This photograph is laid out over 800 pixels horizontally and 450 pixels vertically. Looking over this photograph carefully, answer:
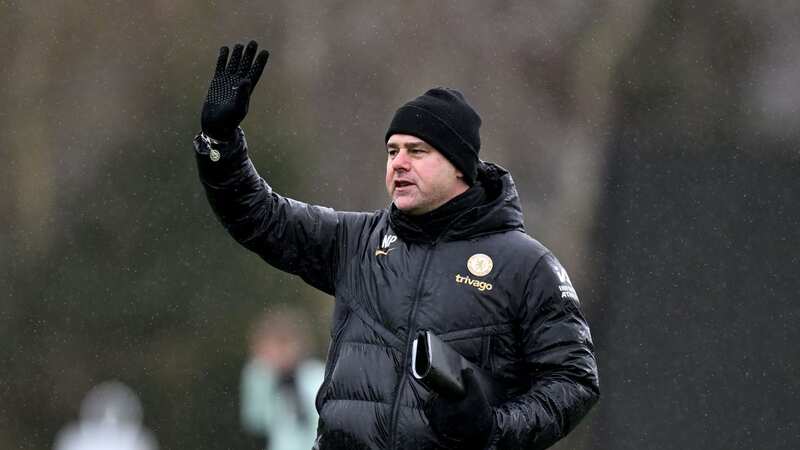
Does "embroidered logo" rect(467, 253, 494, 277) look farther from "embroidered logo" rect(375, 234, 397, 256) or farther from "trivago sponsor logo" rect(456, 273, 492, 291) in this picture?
"embroidered logo" rect(375, 234, 397, 256)

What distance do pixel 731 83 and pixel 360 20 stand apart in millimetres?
2333

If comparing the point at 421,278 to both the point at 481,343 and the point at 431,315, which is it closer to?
the point at 431,315

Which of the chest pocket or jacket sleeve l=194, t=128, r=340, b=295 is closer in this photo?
the chest pocket

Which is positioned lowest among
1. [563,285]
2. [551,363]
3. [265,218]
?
[551,363]

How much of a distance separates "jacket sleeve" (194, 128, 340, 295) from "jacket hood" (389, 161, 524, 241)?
7.7 inches

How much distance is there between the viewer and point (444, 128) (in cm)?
341

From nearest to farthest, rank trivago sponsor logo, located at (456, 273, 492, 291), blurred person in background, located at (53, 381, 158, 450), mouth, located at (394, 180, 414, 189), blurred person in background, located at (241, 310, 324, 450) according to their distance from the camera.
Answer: trivago sponsor logo, located at (456, 273, 492, 291)
mouth, located at (394, 180, 414, 189)
blurred person in background, located at (241, 310, 324, 450)
blurred person in background, located at (53, 381, 158, 450)

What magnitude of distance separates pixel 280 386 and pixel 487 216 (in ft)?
14.3

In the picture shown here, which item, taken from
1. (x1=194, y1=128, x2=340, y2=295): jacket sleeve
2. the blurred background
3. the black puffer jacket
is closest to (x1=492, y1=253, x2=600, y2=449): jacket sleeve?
the black puffer jacket

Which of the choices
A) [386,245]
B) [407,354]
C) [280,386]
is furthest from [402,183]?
[280,386]

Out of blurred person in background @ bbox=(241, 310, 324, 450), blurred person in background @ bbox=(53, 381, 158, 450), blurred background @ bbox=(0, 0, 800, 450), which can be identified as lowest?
blurred person in background @ bbox=(53, 381, 158, 450)

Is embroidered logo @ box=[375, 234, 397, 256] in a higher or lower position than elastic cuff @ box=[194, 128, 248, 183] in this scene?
lower

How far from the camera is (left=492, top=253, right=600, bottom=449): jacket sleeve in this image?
322 centimetres

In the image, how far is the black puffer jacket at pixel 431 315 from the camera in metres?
3.18
